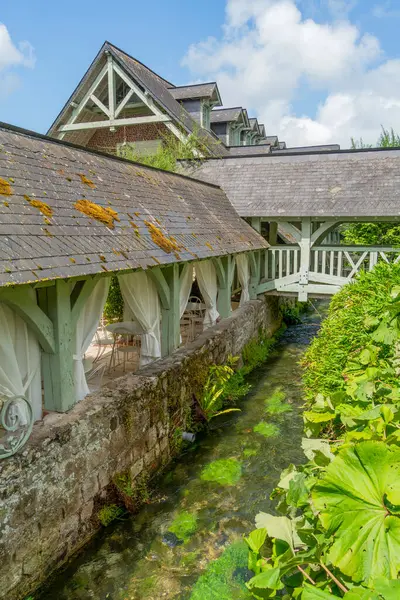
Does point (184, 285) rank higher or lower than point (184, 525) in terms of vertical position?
higher

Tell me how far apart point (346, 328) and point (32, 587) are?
444cm

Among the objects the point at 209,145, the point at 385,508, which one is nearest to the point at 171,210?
the point at 385,508

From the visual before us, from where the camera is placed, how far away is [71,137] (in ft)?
58.2

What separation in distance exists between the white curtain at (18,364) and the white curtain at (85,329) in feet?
1.81

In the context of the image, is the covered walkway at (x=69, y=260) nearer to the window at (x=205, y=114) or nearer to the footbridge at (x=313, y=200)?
the footbridge at (x=313, y=200)

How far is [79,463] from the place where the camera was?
450cm

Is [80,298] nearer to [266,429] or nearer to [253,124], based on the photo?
[266,429]

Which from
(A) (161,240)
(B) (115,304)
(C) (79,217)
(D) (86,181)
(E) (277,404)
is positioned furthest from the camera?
(B) (115,304)

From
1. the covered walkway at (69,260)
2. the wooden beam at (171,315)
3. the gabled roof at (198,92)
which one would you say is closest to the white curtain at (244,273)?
the covered walkway at (69,260)

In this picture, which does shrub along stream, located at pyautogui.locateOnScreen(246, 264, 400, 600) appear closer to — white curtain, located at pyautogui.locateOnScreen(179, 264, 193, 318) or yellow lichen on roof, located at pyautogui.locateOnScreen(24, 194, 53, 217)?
yellow lichen on roof, located at pyautogui.locateOnScreen(24, 194, 53, 217)

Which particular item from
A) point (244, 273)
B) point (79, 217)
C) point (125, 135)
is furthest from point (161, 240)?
point (125, 135)

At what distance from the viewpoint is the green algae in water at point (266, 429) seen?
732 cm

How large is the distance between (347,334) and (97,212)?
3466mm

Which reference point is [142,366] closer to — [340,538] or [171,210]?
[171,210]
